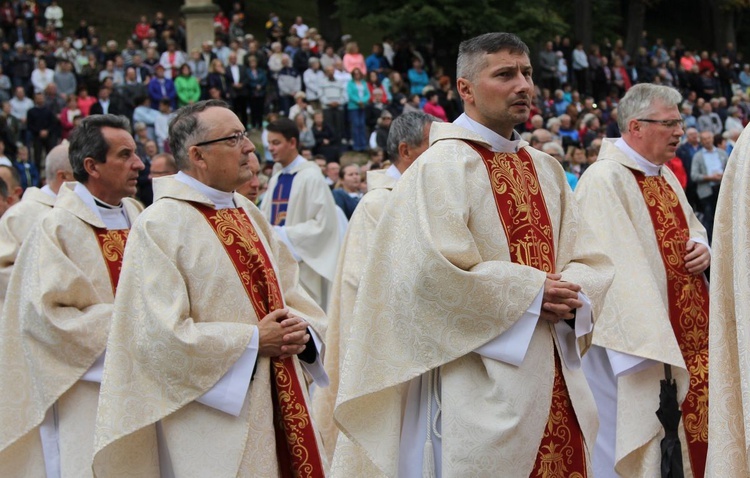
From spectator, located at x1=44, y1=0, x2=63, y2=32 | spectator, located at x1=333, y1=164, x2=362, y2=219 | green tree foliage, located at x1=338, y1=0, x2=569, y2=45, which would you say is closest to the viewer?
spectator, located at x1=333, y1=164, x2=362, y2=219

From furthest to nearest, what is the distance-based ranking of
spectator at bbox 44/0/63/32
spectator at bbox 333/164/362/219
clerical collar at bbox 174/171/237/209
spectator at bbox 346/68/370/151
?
spectator at bbox 44/0/63/32 → spectator at bbox 346/68/370/151 → spectator at bbox 333/164/362/219 → clerical collar at bbox 174/171/237/209

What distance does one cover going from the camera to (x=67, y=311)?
17.9 ft

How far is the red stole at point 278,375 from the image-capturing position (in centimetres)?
475

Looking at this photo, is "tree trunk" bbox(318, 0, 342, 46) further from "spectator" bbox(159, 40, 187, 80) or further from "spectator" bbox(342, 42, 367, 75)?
"spectator" bbox(159, 40, 187, 80)

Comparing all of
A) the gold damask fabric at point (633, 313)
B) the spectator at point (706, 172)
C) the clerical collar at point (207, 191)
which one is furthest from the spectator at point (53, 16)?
the clerical collar at point (207, 191)

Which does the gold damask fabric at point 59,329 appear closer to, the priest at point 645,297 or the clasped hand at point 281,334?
the clasped hand at point 281,334

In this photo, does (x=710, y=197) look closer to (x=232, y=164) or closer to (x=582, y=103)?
(x=582, y=103)

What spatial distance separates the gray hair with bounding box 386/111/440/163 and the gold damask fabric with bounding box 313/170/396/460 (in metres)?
0.22

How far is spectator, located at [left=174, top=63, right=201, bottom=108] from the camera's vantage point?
1947 cm

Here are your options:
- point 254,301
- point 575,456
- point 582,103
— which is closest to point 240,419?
point 254,301

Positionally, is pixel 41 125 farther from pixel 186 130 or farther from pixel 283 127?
pixel 186 130

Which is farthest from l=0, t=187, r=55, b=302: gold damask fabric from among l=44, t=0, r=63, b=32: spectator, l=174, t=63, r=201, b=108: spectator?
l=44, t=0, r=63, b=32: spectator

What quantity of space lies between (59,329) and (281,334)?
4.28 feet

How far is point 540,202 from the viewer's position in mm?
4531
